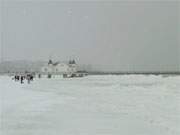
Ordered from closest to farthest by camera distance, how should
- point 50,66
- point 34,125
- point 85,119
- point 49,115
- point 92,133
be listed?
point 92,133
point 34,125
point 85,119
point 49,115
point 50,66

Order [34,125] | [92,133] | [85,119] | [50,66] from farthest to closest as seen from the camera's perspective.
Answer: [50,66], [85,119], [34,125], [92,133]

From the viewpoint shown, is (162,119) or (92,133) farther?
(162,119)

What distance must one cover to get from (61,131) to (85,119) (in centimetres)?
221

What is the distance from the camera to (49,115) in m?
12.5

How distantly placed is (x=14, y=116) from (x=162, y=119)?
4373mm

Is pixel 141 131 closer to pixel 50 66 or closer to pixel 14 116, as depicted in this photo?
pixel 14 116

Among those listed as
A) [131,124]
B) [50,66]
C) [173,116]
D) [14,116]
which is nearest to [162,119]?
[173,116]

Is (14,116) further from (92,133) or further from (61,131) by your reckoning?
(92,133)

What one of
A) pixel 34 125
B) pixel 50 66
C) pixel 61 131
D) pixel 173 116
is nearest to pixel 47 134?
pixel 61 131

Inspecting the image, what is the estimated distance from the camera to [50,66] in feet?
405

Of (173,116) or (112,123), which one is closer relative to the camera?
(112,123)

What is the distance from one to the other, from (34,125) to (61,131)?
1219 mm

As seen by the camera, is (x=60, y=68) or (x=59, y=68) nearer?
(x=60, y=68)

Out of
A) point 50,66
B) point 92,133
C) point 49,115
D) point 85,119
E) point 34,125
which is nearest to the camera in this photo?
point 92,133
